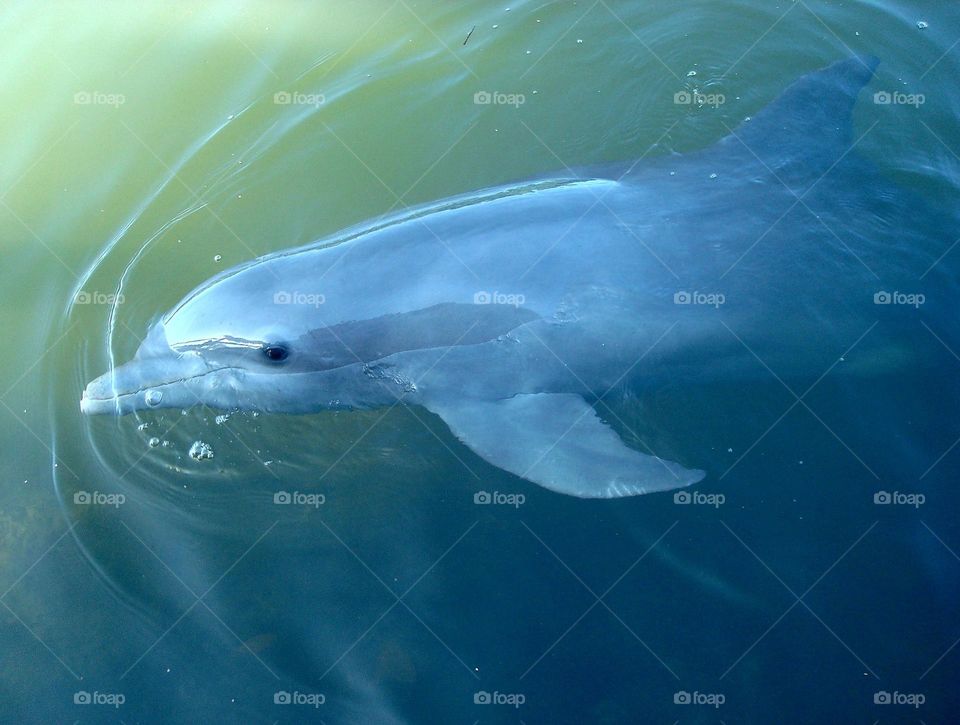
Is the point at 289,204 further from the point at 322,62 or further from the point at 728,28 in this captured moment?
the point at 728,28

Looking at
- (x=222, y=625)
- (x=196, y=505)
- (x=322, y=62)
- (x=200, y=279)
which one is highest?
(x=322, y=62)

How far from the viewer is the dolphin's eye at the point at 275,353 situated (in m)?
7.29

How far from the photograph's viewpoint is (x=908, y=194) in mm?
9023

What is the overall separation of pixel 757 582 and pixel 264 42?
28.3ft

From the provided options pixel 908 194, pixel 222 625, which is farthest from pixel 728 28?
pixel 222 625

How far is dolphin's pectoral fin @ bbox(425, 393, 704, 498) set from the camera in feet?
23.8
